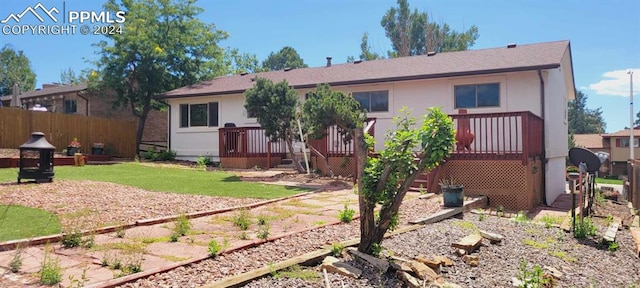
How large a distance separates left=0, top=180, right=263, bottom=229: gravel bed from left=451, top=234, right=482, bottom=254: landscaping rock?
3.52m

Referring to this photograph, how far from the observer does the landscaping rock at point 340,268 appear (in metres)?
3.88

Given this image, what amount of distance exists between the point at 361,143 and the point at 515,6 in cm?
1203

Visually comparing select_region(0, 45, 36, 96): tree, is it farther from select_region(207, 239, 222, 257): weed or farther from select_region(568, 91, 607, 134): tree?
select_region(568, 91, 607, 134): tree

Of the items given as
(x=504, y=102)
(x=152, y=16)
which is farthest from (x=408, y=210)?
(x=152, y=16)

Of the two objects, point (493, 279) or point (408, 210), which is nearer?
point (493, 279)

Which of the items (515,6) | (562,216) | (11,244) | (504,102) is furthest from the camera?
(515,6)

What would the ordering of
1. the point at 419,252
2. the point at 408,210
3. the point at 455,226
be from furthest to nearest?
the point at 408,210
the point at 455,226
the point at 419,252

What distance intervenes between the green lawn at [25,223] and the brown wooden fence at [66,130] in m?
11.8

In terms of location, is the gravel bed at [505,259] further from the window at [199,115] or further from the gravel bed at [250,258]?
the window at [199,115]

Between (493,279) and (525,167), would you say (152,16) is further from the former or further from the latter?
(493,279)

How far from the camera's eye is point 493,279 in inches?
172

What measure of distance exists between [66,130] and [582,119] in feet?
271

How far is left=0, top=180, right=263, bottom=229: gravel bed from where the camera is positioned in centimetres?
573

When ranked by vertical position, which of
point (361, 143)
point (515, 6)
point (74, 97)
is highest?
point (515, 6)
